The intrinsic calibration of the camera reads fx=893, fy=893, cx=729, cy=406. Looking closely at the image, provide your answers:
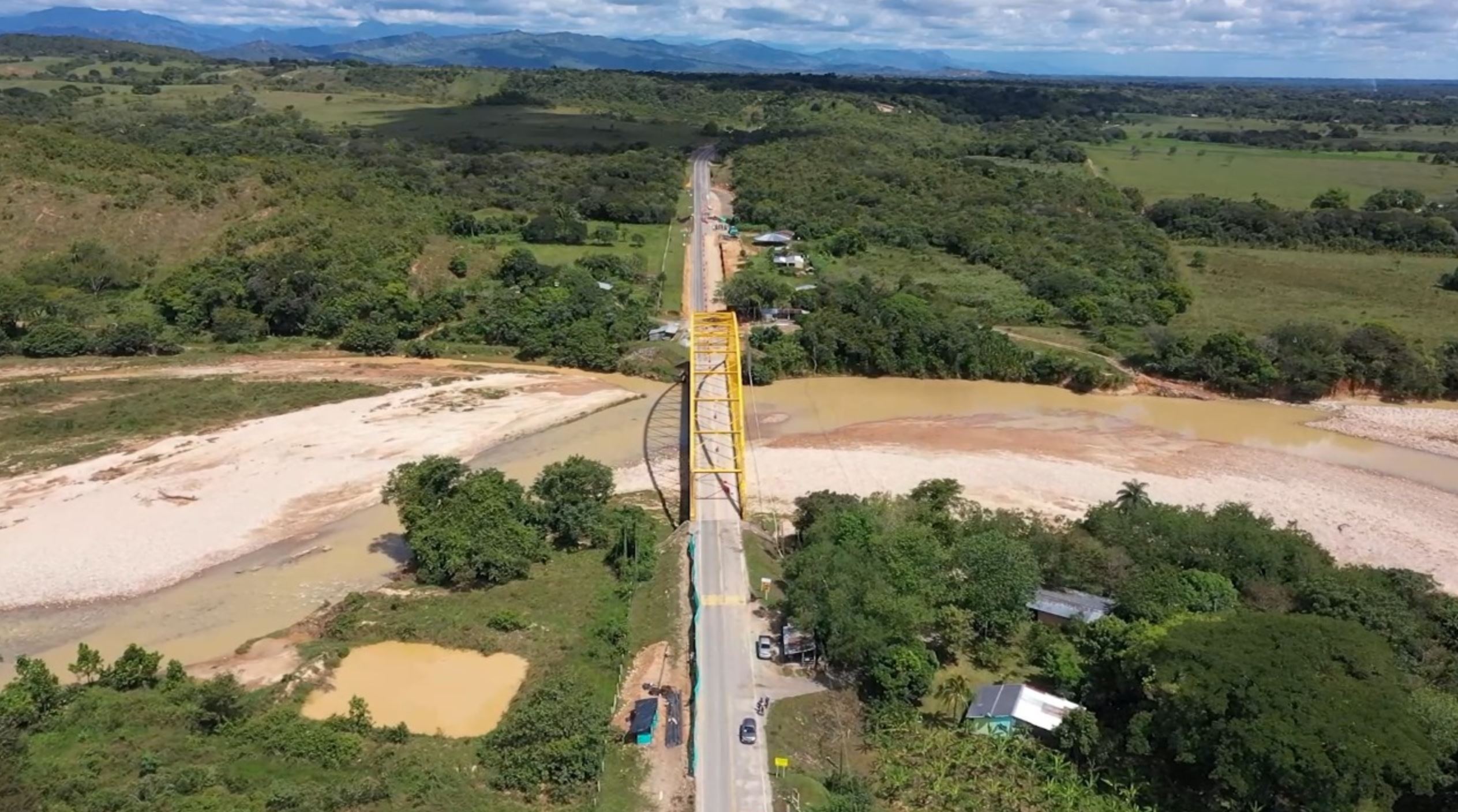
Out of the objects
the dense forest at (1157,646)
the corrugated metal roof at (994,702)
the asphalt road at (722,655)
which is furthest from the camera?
the corrugated metal roof at (994,702)

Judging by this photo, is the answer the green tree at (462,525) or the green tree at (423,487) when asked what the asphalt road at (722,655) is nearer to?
the green tree at (462,525)

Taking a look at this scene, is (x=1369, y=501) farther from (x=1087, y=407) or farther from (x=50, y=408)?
(x=50, y=408)

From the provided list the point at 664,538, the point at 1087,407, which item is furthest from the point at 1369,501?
the point at 664,538

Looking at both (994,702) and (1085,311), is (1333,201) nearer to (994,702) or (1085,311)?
(1085,311)

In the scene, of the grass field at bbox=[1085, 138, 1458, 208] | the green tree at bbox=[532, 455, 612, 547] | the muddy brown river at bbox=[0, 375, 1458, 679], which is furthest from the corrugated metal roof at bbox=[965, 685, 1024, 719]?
the grass field at bbox=[1085, 138, 1458, 208]

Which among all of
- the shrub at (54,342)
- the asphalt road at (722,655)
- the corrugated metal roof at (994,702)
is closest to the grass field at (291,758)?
the asphalt road at (722,655)

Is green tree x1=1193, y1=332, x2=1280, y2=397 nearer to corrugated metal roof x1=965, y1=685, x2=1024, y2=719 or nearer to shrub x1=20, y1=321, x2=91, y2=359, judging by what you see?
corrugated metal roof x1=965, y1=685, x2=1024, y2=719
